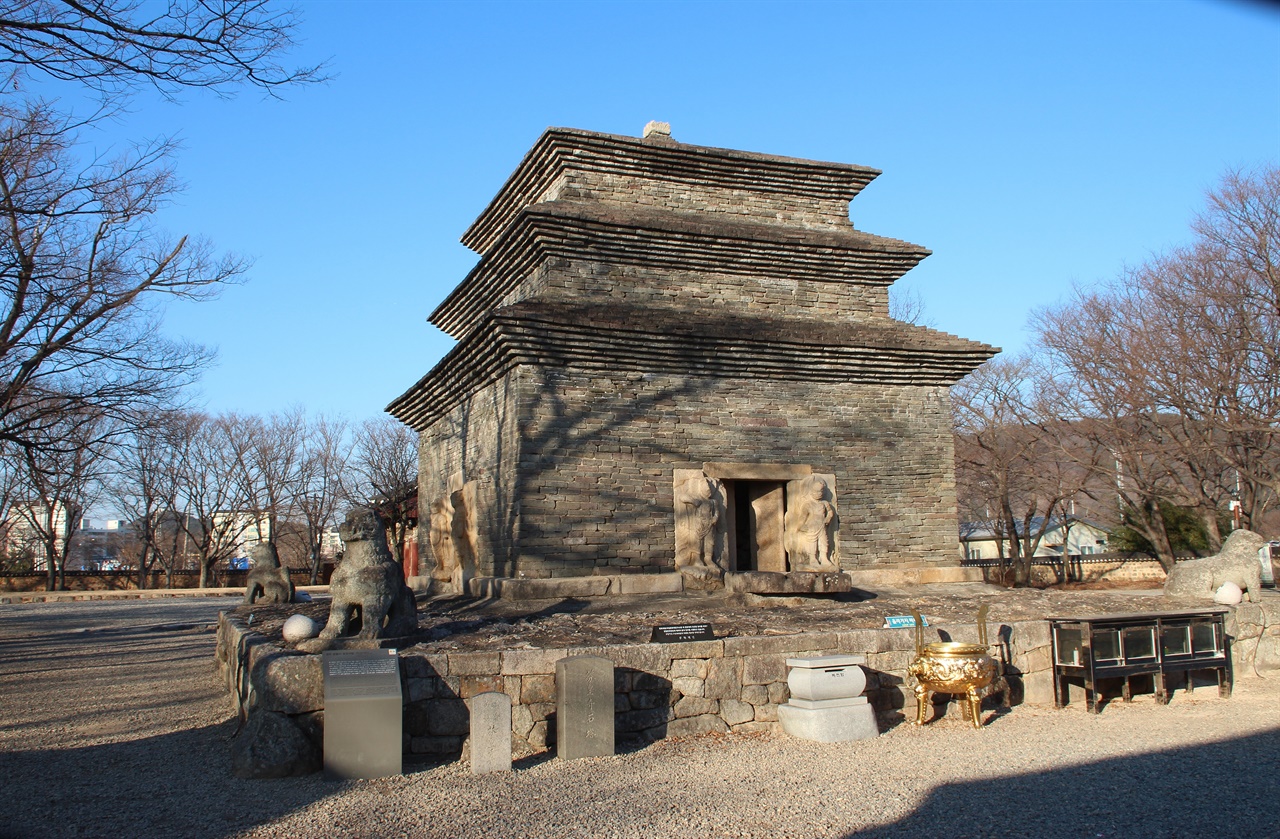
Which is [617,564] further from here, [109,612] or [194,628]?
[109,612]

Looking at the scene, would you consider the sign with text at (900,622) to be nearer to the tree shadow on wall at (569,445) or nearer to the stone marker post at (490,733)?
the stone marker post at (490,733)

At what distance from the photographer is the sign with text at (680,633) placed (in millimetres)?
7840

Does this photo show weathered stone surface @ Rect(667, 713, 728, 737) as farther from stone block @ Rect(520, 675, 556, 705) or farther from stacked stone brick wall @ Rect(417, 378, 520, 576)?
stacked stone brick wall @ Rect(417, 378, 520, 576)

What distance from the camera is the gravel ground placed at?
5.52 metres

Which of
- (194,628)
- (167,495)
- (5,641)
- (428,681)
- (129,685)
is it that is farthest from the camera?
(167,495)

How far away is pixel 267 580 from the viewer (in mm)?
14391

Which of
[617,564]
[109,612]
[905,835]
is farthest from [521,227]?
[109,612]

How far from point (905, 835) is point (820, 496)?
7703mm

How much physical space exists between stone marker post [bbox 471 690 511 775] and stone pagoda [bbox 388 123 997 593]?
4611 mm

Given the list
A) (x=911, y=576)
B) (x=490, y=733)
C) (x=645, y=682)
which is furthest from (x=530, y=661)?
(x=911, y=576)

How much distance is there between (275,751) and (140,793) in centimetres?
88

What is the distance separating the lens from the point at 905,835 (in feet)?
17.4

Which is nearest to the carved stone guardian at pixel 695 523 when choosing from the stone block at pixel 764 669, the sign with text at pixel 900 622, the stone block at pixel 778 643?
the sign with text at pixel 900 622

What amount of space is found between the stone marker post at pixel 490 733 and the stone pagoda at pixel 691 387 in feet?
15.1
